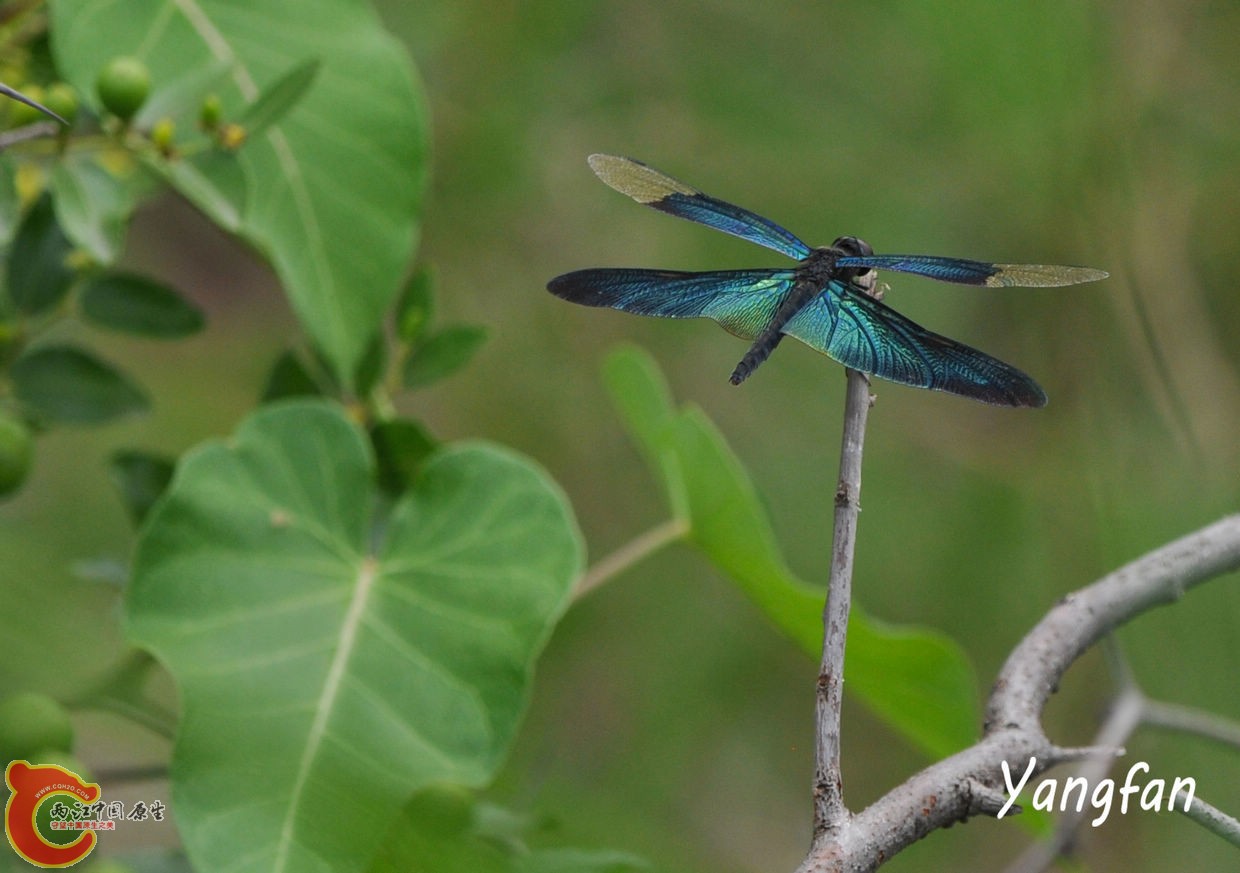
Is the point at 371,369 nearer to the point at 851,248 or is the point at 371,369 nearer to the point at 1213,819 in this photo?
the point at 851,248

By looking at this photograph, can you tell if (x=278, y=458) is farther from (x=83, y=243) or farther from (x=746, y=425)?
(x=746, y=425)

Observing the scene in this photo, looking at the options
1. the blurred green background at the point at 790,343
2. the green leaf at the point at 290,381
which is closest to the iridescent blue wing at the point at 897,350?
the green leaf at the point at 290,381

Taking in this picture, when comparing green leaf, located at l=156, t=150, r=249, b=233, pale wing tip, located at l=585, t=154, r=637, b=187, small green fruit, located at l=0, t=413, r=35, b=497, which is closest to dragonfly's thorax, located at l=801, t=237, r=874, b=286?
pale wing tip, located at l=585, t=154, r=637, b=187

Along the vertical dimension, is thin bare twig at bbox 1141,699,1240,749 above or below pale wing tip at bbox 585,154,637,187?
above

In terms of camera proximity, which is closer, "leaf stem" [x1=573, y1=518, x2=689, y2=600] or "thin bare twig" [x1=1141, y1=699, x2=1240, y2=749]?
"thin bare twig" [x1=1141, y1=699, x2=1240, y2=749]

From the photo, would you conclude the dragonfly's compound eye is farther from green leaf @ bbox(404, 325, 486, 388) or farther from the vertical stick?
green leaf @ bbox(404, 325, 486, 388)

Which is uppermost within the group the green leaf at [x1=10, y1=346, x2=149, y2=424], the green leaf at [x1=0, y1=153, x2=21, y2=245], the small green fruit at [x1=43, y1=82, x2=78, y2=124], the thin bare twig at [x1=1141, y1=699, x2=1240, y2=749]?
the thin bare twig at [x1=1141, y1=699, x2=1240, y2=749]

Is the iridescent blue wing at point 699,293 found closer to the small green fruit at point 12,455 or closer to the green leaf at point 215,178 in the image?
the green leaf at point 215,178
